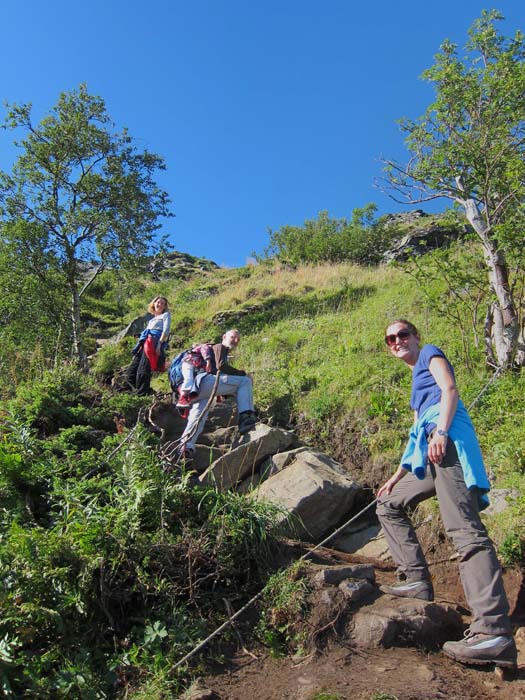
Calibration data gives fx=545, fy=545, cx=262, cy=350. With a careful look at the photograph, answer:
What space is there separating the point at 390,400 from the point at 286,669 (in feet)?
15.0

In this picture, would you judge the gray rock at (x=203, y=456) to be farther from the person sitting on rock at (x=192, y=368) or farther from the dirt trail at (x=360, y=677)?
the dirt trail at (x=360, y=677)

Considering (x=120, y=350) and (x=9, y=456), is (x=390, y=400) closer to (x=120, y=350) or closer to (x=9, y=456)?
(x=9, y=456)

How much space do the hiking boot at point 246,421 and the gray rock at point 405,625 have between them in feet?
11.2

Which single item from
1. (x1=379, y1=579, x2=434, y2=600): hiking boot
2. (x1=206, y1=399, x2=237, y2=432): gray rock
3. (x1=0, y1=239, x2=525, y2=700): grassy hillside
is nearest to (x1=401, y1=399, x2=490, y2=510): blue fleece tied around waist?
(x1=379, y1=579, x2=434, y2=600): hiking boot

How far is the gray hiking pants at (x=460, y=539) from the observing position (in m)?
3.25

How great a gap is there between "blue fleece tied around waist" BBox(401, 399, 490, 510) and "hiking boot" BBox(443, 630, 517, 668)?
0.78m

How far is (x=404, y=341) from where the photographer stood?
420 cm

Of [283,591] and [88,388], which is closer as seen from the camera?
[283,591]

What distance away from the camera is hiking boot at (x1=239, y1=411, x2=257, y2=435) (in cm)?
694

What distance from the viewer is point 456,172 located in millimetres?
8695

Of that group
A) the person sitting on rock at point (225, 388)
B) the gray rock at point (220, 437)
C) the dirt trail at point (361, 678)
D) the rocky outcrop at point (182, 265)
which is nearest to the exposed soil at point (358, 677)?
the dirt trail at point (361, 678)

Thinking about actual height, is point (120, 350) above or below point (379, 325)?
above

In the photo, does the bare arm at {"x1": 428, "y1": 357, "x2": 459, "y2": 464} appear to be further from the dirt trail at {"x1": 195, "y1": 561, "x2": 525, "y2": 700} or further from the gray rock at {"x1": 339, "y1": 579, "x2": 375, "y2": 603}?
the dirt trail at {"x1": 195, "y1": 561, "x2": 525, "y2": 700}

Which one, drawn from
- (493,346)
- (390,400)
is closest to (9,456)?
(390,400)
